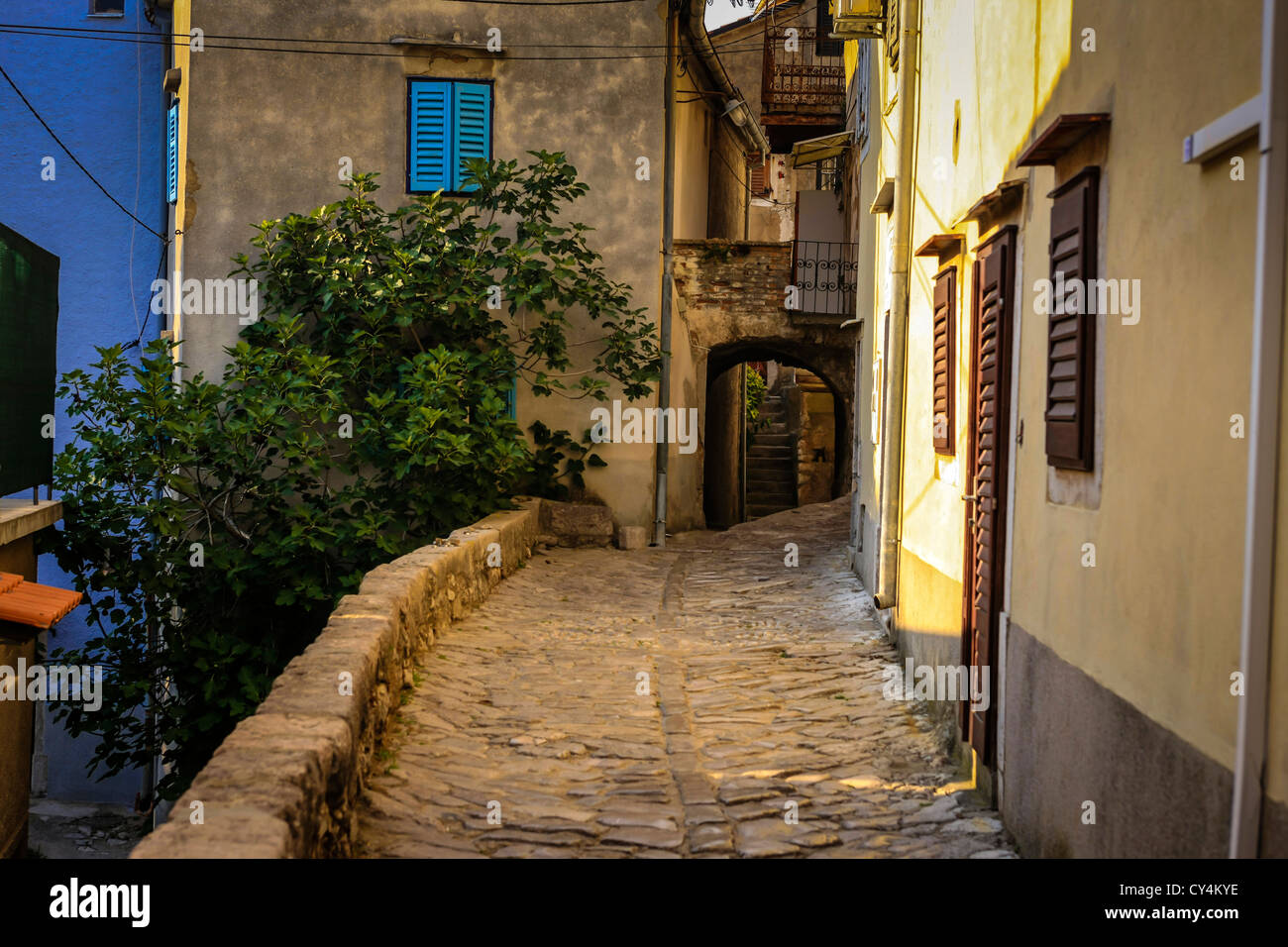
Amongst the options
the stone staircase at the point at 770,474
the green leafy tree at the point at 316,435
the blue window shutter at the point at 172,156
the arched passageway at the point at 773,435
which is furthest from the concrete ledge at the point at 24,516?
the stone staircase at the point at 770,474

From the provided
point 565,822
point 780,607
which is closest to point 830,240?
point 780,607

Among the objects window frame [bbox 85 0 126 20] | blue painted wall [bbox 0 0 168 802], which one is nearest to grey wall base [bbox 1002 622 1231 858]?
blue painted wall [bbox 0 0 168 802]

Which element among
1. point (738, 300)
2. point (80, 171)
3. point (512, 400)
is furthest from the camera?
point (738, 300)

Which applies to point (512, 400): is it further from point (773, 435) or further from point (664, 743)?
point (773, 435)

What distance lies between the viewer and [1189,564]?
301cm

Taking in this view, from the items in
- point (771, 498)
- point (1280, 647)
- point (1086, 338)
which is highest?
point (1086, 338)

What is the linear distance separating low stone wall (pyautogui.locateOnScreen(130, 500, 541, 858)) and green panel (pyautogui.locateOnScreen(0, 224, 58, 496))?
125 inches

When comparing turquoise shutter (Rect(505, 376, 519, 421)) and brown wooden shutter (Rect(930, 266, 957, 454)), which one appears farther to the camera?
turquoise shutter (Rect(505, 376, 519, 421))

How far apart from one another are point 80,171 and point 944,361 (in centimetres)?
1216

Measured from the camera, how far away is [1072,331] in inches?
163

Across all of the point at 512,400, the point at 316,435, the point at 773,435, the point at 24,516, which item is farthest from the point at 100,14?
the point at 773,435

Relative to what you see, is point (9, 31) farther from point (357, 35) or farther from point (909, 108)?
point (909, 108)

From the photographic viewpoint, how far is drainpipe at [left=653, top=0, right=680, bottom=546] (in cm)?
1388

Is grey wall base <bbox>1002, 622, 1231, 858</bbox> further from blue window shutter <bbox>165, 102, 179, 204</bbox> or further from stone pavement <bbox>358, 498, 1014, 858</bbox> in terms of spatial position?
blue window shutter <bbox>165, 102, 179, 204</bbox>
